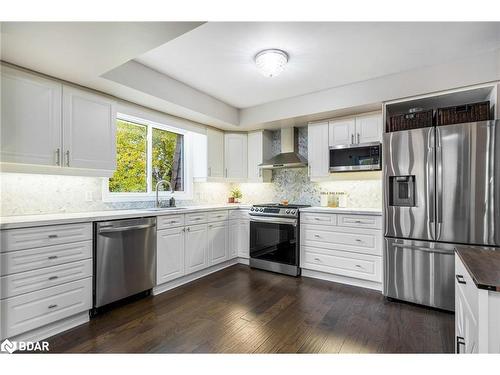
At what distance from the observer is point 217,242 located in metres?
3.76

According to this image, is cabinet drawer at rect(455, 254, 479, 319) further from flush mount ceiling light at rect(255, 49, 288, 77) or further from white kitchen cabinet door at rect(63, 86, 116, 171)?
white kitchen cabinet door at rect(63, 86, 116, 171)

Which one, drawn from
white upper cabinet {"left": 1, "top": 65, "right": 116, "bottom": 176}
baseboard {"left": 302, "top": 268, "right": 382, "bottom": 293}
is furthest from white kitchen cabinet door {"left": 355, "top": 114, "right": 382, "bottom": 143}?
white upper cabinet {"left": 1, "top": 65, "right": 116, "bottom": 176}

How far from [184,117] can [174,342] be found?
9.23ft

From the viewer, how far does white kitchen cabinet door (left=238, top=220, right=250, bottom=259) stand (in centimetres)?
405

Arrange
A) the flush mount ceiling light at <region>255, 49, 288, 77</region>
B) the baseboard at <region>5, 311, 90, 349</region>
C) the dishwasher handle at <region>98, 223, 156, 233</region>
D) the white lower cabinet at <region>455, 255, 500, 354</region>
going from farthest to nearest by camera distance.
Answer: the dishwasher handle at <region>98, 223, 156, 233</region>, the flush mount ceiling light at <region>255, 49, 288, 77</region>, the baseboard at <region>5, 311, 90, 349</region>, the white lower cabinet at <region>455, 255, 500, 354</region>

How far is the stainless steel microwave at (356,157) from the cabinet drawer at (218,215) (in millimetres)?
1702

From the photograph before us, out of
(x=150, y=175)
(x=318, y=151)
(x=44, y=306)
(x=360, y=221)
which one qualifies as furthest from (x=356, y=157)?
(x=44, y=306)

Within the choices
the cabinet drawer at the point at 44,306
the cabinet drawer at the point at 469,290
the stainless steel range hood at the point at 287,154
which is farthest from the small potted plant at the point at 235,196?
the cabinet drawer at the point at 469,290

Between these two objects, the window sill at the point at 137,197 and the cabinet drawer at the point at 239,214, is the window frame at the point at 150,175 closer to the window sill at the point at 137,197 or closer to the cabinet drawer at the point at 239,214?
the window sill at the point at 137,197

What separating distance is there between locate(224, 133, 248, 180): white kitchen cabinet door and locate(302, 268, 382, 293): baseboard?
1.92 meters

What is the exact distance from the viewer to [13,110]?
2.07 m

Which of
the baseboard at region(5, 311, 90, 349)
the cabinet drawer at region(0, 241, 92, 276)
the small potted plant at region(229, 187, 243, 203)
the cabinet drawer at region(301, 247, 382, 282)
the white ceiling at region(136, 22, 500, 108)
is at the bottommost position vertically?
the baseboard at region(5, 311, 90, 349)

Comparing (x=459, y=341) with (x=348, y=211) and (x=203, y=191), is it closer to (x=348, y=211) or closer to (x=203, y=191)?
(x=348, y=211)
